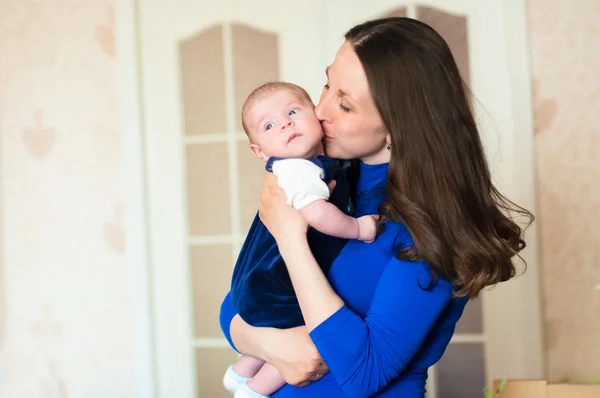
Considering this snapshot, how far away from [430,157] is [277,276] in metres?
0.37

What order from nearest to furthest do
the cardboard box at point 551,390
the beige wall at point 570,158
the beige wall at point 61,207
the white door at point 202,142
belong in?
1. the cardboard box at point 551,390
2. the beige wall at point 570,158
3. the white door at point 202,142
4. the beige wall at point 61,207

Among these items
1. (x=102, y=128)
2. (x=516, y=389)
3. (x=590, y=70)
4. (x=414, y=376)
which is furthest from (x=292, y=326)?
(x=102, y=128)

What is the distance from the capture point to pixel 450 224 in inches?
50.1

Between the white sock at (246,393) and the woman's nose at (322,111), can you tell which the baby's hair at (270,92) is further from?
the white sock at (246,393)

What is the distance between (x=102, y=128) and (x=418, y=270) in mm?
2325

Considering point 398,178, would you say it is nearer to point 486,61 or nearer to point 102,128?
point 486,61

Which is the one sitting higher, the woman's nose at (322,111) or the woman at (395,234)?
the woman's nose at (322,111)

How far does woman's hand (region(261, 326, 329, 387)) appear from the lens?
4.26ft

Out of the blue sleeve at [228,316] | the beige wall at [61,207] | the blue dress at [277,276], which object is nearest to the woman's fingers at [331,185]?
the blue dress at [277,276]

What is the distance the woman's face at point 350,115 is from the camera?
1309mm

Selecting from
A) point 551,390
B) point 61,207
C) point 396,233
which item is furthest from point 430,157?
point 61,207

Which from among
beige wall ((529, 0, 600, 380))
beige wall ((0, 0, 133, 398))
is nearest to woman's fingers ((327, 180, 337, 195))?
beige wall ((529, 0, 600, 380))

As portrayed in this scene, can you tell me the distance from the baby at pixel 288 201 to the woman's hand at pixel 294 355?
0.12 ft

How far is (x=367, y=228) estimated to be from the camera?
4.27ft
